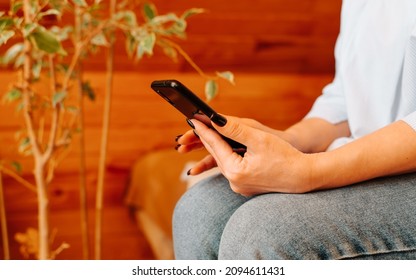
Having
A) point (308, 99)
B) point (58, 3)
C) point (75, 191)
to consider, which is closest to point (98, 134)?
point (75, 191)

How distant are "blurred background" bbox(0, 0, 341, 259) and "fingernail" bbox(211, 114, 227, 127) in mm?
1207

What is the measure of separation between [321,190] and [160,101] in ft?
4.74

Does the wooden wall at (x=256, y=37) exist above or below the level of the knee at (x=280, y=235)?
above

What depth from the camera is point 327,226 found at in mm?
757

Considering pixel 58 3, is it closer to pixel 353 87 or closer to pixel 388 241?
pixel 353 87

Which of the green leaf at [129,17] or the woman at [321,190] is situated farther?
the green leaf at [129,17]

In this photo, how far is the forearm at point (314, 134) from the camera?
3.50 feet

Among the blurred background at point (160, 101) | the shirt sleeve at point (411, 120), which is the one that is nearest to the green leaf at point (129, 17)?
the shirt sleeve at point (411, 120)

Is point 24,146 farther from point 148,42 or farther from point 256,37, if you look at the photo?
point 256,37

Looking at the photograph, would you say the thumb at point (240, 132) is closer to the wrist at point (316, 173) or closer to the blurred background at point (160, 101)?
the wrist at point (316, 173)

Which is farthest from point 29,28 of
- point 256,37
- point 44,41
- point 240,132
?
point 256,37

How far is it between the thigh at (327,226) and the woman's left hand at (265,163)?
0.06 ft

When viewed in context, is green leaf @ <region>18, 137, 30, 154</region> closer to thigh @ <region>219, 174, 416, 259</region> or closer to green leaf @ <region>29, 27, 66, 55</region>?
green leaf @ <region>29, 27, 66, 55</region>
